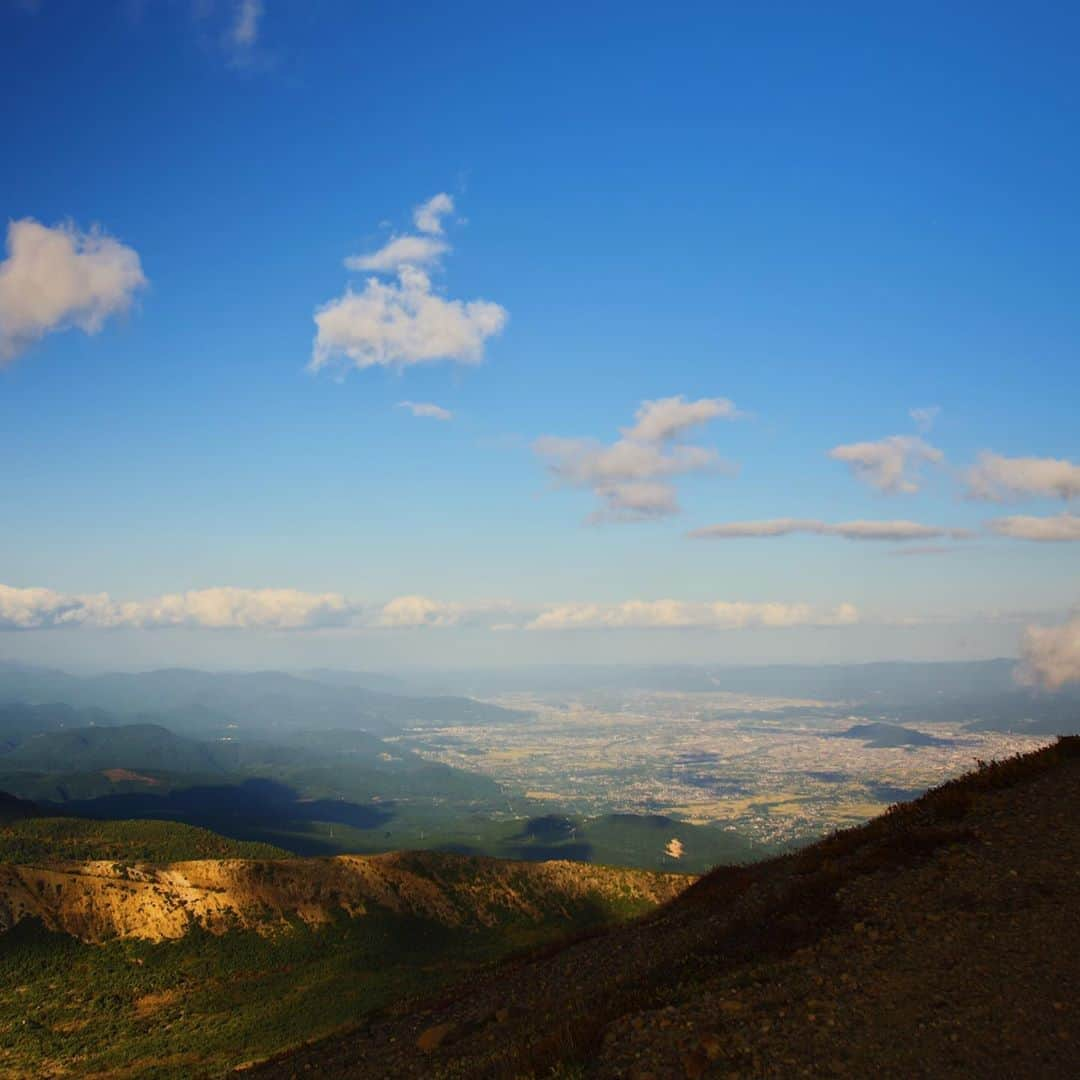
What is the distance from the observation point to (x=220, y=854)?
448 feet

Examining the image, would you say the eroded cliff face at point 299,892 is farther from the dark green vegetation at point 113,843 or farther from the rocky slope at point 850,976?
the rocky slope at point 850,976

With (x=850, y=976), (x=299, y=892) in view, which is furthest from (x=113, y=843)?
(x=850, y=976)

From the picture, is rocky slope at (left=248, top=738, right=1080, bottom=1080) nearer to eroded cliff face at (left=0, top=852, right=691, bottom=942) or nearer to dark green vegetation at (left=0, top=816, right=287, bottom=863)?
eroded cliff face at (left=0, top=852, right=691, bottom=942)

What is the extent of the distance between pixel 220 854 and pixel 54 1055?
267 ft

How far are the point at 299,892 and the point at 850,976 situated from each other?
10875cm

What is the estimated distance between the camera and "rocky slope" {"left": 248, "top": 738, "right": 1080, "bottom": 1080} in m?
13.3

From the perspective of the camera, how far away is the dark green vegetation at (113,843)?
125812 millimetres

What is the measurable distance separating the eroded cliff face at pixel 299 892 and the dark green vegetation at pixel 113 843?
78.4 feet

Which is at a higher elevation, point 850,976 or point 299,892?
point 850,976

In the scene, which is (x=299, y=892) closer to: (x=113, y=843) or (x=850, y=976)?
(x=113, y=843)

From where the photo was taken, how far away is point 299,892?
10544 centimetres

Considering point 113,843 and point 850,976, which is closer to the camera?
point 850,976

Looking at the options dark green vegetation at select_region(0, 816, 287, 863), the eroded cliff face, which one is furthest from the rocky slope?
dark green vegetation at select_region(0, 816, 287, 863)

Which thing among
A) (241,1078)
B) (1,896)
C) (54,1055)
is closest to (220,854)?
(1,896)
